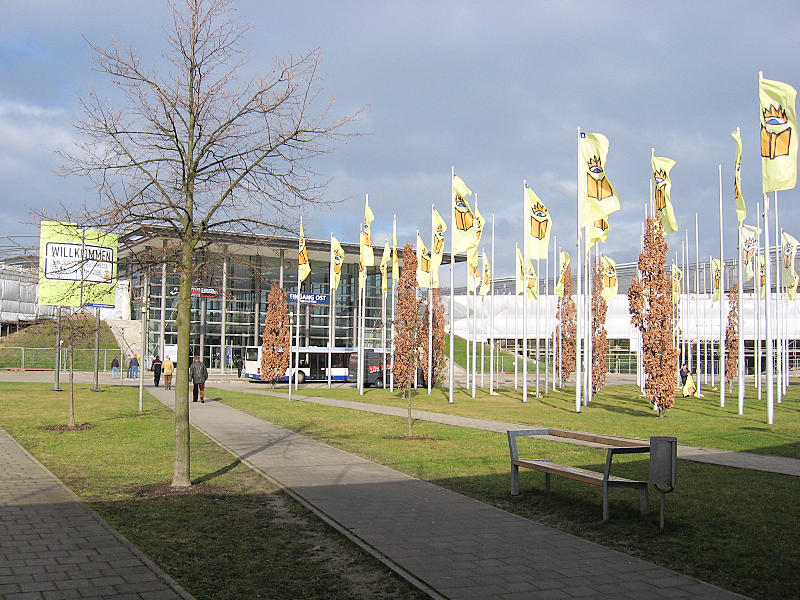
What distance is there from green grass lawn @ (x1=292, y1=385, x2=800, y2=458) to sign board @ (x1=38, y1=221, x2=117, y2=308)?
1234 centimetres

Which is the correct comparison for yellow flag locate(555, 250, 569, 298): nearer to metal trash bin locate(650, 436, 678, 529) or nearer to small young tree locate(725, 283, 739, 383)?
small young tree locate(725, 283, 739, 383)

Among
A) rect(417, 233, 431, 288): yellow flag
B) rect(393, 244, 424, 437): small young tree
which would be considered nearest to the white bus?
rect(393, 244, 424, 437): small young tree

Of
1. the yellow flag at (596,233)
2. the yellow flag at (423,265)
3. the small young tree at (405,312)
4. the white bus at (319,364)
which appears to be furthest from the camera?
the white bus at (319,364)

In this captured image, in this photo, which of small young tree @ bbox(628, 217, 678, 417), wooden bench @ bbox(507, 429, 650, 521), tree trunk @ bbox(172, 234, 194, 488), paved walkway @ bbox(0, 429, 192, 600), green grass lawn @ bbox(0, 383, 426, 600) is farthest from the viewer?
small young tree @ bbox(628, 217, 678, 417)

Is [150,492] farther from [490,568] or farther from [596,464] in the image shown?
[596,464]

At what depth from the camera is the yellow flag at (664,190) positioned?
26.2 metres

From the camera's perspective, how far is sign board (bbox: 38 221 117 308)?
388 inches

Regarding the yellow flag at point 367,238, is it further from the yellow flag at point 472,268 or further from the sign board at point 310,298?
the sign board at point 310,298

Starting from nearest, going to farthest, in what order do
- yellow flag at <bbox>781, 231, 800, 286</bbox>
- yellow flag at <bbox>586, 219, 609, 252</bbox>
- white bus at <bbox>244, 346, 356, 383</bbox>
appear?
1. yellow flag at <bbox>586, 219, 609, 252</bbox>
2. yellow flag at <bbox>781, 231, 800, 286</bbox>
3. white bus at <bbox>244, 346, 356, 383</bbox>

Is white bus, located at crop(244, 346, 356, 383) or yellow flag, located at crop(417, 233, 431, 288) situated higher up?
yellow flag, located at crop(417, 233, 431, 288)

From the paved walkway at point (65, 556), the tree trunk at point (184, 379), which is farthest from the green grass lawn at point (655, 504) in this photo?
the paved walkway at point (65, 556)

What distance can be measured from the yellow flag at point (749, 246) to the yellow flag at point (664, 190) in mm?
6056

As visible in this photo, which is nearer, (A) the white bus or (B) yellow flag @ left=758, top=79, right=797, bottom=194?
(B) yellow flag @ left=758, top=79, right=797, bottom=194

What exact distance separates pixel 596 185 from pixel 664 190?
494cm
